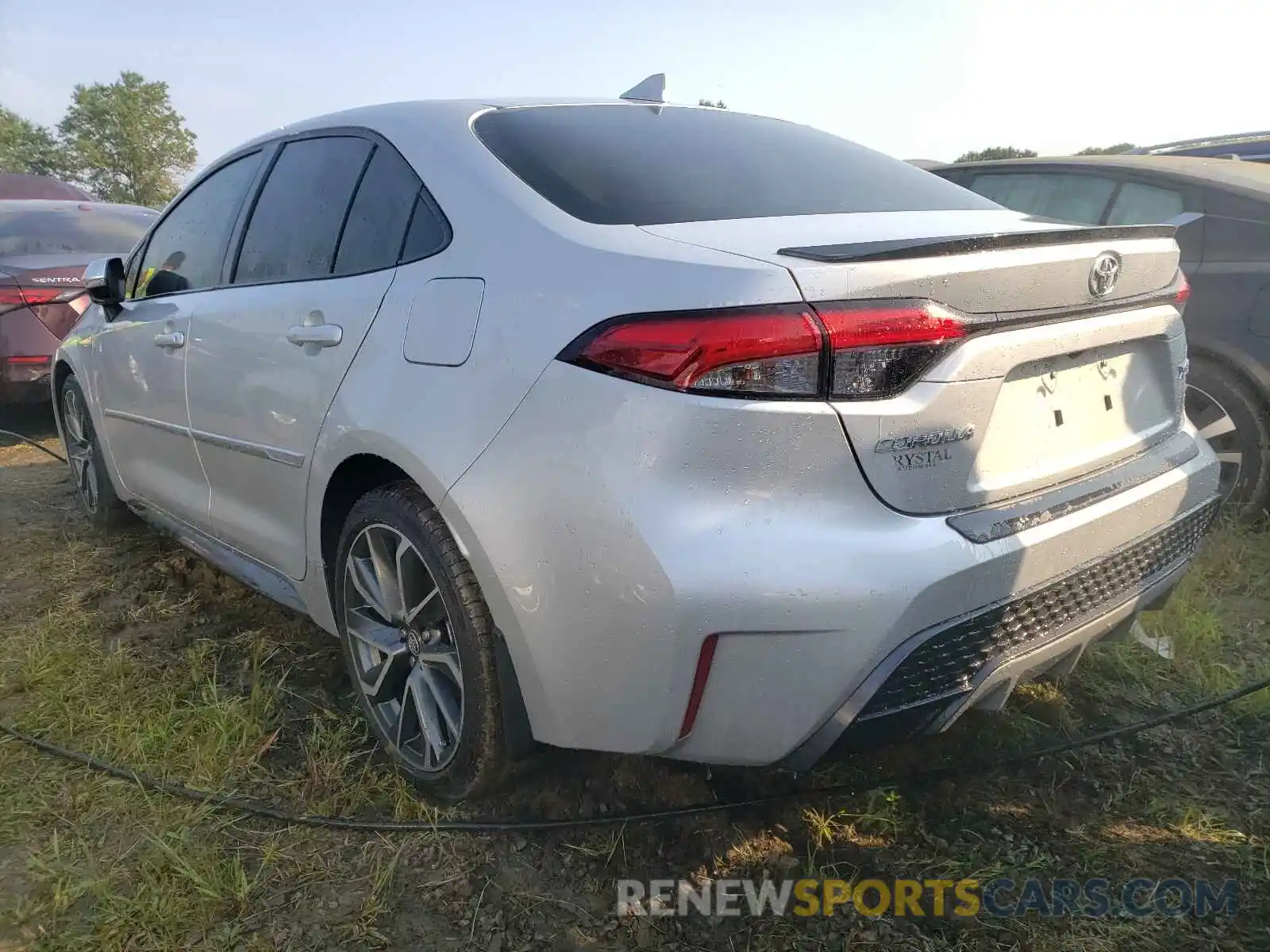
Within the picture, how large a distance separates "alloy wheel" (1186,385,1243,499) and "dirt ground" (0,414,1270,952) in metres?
0.88

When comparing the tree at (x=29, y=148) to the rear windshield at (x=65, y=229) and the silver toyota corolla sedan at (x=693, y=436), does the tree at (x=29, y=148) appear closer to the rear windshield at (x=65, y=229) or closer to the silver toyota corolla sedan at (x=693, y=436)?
the rear windshield at (x=65, y=229)

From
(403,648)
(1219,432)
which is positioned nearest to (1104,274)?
(403,648)

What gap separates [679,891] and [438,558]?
2.65 ft

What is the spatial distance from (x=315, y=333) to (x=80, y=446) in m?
2.49

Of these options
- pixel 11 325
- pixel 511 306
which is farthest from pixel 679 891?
pixel 11 325

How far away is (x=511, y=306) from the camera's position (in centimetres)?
164

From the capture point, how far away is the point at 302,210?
247 cm

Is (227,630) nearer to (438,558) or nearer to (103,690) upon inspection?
(103,690)

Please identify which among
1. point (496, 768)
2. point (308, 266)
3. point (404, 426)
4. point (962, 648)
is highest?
point (308, 266)

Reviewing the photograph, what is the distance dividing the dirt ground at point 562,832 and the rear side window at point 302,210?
1142 millimetres

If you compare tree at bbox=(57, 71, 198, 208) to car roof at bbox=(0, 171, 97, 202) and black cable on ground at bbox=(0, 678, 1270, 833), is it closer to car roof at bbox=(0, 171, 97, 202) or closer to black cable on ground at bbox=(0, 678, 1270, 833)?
car roof at bbox=(0, 171, 97, 202)

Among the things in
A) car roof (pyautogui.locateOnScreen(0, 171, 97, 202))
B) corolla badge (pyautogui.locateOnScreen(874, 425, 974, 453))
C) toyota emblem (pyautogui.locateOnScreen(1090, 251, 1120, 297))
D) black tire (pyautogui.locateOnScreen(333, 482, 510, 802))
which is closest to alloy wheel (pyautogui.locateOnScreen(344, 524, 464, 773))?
black tire (pyautogui.locateOnScreen(333, 482, 510, 802))

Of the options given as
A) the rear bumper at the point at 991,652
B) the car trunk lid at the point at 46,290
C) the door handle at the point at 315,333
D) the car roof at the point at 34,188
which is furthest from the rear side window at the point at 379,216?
the car roof at the point at 34,188

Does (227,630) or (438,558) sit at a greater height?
(438,558)
